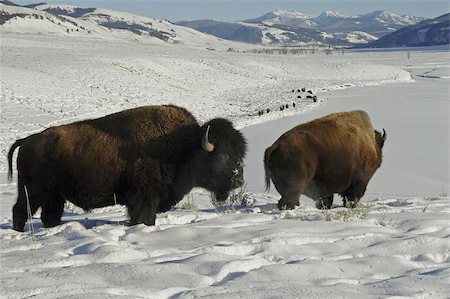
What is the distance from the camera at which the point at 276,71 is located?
53344mm

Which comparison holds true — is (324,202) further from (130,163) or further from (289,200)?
(130,163)

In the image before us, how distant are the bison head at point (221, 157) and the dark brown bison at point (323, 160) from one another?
90cm

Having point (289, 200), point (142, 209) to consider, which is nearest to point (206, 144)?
point (142, 209)

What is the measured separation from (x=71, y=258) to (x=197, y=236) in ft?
3.83

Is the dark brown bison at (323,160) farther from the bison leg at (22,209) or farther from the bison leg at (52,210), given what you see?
the bison leg at (22,209)

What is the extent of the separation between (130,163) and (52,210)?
1085 millimetres

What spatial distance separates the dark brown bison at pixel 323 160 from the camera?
6.76 metres

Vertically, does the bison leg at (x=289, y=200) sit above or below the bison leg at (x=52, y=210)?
below

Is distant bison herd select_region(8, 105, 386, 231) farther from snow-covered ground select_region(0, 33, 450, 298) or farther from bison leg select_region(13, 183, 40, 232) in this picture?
snow-covered ground select_region(0, 33, 450, 298)

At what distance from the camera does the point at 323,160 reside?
6.92m

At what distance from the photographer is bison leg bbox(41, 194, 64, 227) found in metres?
6.02

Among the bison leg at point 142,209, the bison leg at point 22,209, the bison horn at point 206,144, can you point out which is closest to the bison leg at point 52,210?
the bison leg at point 22,209

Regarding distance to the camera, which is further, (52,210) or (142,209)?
(52,210)

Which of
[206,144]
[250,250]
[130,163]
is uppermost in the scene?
[206,144]
